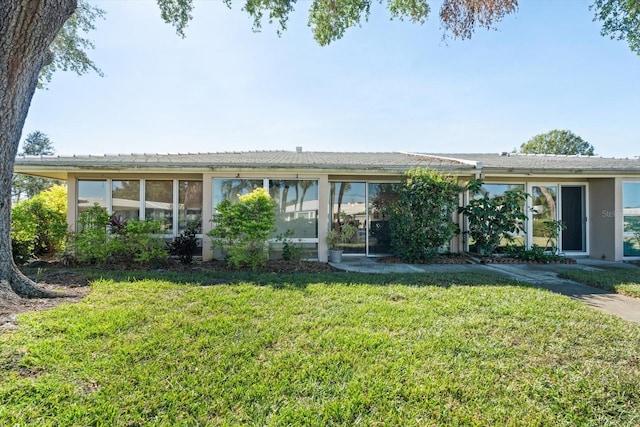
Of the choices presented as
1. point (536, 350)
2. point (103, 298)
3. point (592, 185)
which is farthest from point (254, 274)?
point (592, 185)

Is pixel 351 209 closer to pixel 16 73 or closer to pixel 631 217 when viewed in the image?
pixel 16 73

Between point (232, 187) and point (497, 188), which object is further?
point (497, 188)

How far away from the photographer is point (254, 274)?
6672mm

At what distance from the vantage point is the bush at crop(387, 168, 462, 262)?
8.49 meters

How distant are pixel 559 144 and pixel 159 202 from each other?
4151 cm

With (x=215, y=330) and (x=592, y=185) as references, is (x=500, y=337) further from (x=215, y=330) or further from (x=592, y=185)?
(x=592, y=185)

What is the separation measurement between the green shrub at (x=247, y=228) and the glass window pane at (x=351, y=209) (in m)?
3.06

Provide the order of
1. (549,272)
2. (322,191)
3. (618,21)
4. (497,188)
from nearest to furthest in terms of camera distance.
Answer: (618,21)
(549,272)
(322,191)
(497,188)

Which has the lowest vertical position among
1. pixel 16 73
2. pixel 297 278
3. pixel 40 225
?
pixel 297 278

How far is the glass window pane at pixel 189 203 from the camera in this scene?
915 cm

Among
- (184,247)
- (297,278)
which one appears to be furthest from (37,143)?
(297,278)

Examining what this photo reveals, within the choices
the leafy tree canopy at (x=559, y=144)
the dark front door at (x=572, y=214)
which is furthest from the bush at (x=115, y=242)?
the leafy tree canopy at (x=559, y=144)

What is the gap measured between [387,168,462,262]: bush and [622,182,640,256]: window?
573 cm

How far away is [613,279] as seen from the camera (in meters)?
6.59
